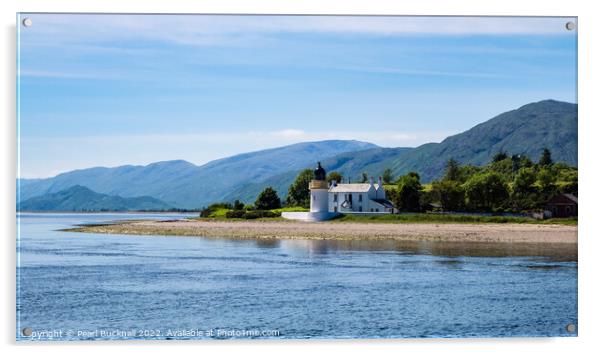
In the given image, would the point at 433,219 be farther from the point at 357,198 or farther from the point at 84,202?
the point at 84,202

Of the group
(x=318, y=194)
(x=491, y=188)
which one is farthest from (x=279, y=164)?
(x=491, y=188)

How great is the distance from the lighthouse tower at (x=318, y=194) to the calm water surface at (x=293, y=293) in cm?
1728

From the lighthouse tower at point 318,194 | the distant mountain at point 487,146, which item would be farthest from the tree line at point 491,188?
the lighthouse tower at point 318,194

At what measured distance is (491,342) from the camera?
41.4 feet

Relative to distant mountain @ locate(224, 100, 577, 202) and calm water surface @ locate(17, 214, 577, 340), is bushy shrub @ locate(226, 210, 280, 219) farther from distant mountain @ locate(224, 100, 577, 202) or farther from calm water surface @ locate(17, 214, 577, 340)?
calm water surface @ locate(17, 214, 577, 340)

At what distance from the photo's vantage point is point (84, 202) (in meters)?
25.7

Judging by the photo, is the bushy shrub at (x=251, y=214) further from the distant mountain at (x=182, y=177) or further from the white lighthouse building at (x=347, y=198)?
the white lighthouse building at (x=347, y=198)

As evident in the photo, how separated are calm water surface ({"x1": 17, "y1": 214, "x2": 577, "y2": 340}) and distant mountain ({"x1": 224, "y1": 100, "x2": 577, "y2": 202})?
3280 mm

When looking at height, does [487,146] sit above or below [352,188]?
above

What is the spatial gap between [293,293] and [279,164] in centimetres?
2328

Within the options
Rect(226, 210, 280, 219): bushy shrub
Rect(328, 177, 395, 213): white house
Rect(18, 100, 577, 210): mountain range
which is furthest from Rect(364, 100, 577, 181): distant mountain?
Rect(226, 210, 280, 219): bushy shrub

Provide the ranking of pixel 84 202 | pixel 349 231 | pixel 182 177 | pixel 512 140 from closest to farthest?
pixel 84 202
pixel 182 177
pixel 349 231
pixel 512 140

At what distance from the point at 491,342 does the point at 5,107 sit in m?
8.96

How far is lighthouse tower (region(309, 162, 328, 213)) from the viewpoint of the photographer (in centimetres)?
4478
